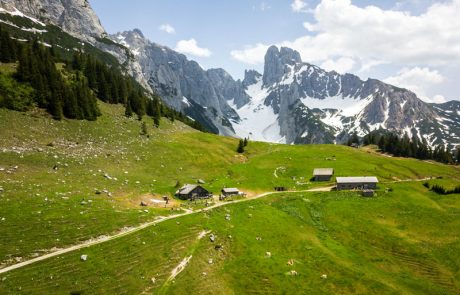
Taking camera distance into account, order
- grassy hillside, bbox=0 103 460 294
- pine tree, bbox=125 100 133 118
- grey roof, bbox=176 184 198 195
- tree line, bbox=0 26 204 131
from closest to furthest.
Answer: grassy hillside, bbox=0 103 460 294 < grey roof, bbox=176 184 198 195 < tree line, bbox=0 26 204 131 < pine tree, bbox=125 100 133 118

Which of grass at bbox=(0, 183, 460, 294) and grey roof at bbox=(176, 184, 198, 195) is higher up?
grey roof at bbox=(176, 184, 198, 195)

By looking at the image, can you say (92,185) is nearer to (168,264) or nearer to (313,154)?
(168,264)

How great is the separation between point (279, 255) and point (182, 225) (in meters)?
17.3

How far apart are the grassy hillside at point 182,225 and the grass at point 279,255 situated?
0.21m

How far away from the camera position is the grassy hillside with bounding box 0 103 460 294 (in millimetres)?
51062

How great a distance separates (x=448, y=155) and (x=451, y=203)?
102304 millimetres

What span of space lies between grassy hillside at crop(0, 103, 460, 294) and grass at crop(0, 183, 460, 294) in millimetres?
208

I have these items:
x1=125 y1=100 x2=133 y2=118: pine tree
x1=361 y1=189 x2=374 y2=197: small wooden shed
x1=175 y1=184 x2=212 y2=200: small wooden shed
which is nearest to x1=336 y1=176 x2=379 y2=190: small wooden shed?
x1=361 y1=189 x2=374 y2=197: small wooden shed

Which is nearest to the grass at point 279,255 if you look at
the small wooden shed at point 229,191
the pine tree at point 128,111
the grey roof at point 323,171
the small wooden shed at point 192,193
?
the small wooden shed at point 229,191

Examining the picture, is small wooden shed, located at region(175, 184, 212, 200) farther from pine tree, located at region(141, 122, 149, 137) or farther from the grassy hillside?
pine tree, located at region(141, 122, 149, 137)

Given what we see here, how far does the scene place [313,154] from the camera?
15150 centimetres

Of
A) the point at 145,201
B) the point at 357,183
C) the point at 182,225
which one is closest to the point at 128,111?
the point at 145,201

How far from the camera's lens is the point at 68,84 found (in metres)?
122

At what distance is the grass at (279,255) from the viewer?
48438mm
